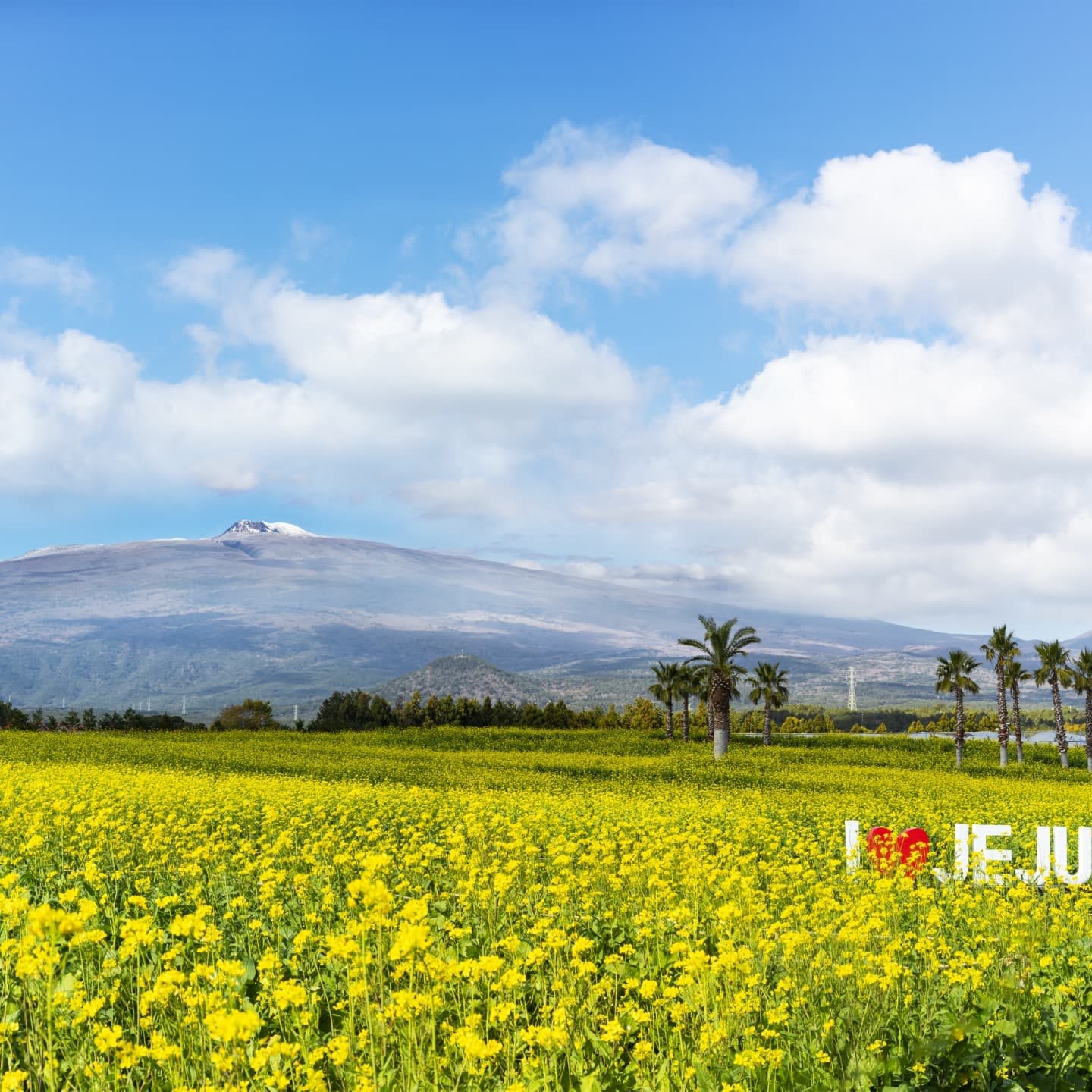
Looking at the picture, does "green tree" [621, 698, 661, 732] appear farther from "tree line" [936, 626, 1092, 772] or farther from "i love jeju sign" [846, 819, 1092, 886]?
"i love jeju sign" [846, 819, 1092, 886]

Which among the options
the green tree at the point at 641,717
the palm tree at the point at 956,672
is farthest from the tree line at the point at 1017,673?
the green tree at the point at 641,717

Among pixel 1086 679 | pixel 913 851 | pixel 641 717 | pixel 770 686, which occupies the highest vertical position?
pixel 1086 679

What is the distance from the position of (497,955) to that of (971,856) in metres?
8.54

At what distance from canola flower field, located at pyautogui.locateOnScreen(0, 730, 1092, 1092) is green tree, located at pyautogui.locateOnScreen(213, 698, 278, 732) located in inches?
2980

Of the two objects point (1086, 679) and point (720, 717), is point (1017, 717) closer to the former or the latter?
point (1086, 679)

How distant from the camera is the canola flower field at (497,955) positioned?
5.50 m

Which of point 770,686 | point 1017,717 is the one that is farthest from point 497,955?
point 770,686

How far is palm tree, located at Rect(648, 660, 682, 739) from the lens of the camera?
71.7 meters

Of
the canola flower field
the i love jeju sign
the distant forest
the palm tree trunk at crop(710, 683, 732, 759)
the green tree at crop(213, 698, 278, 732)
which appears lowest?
the green tree at crop(213, 698, 278, 732)

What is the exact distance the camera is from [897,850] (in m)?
13.3

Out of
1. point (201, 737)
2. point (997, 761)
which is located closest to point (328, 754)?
point (201, 737)

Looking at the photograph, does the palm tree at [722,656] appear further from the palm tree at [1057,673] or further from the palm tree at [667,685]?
the palm tree at [1057,673]

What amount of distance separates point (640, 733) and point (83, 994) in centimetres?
6364

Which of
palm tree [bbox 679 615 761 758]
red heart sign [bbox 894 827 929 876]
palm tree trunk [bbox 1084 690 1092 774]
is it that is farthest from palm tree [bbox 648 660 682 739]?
red heart sign [bbox 894 827 929 876]
